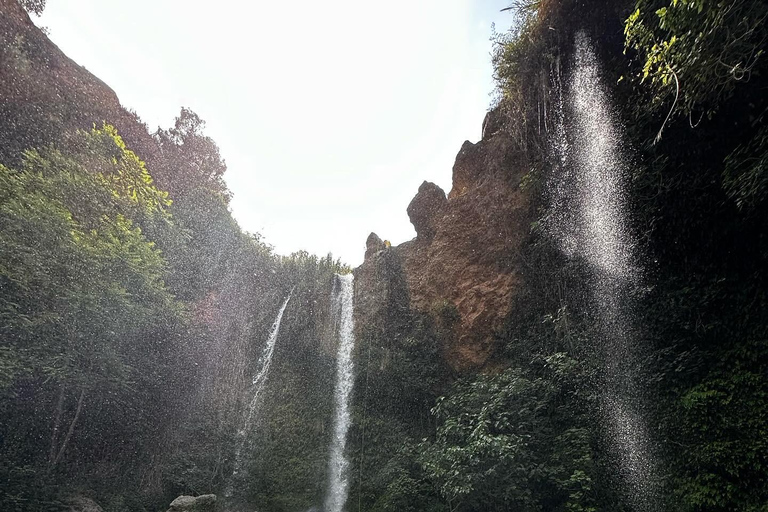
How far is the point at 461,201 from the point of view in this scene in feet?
38.0

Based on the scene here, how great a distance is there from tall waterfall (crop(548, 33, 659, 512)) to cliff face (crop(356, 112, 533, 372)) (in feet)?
4.65

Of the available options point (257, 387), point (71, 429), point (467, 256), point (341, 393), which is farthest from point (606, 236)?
point (71, 429)

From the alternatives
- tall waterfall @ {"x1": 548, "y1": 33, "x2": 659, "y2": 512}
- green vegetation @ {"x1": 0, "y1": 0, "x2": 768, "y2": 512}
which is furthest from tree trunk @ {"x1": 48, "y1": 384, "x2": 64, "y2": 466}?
tall waterfall @ {"x1": 548, "y1": 33, "x2": 659, "y2": 512}

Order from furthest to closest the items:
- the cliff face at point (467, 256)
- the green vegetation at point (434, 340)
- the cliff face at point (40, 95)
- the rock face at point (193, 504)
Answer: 1. the cliff face at point (40, 95)
2. the cliff face at point (467, 256)
3. the rock face at point (193, 504)
4. the green vegetation at point (434, 340)

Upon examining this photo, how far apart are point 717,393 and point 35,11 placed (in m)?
25.7

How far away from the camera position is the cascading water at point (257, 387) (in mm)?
11234

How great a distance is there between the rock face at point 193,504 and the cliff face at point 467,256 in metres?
7.04

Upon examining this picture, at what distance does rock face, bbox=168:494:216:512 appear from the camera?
8.19 meters

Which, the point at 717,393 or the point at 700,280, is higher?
the point at 700,280

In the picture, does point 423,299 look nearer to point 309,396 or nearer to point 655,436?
point 309,396

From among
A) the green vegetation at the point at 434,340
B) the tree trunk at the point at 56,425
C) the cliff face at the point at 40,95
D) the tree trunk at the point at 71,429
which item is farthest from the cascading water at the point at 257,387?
the cliff face at the point at 40,95

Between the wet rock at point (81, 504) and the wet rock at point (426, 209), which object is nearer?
the wet rock at point (81, 504)

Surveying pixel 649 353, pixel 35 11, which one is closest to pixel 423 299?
pixel 649 353

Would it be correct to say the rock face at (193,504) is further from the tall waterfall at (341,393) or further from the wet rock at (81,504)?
the tall waterfall at (341,393)
